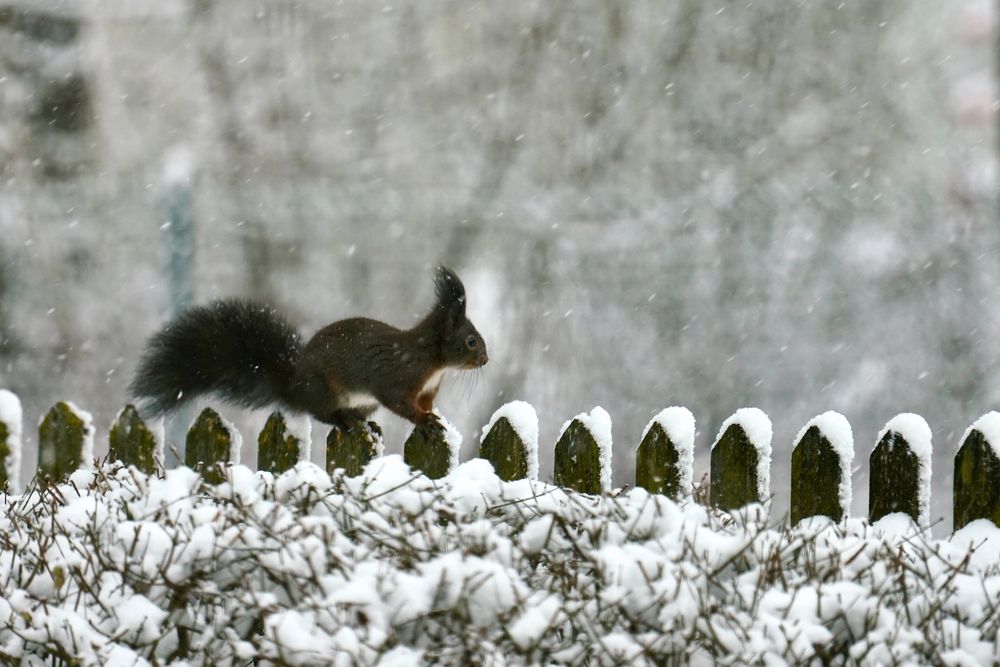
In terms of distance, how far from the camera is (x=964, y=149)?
22.7ft

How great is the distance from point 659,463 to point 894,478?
22.9 inches

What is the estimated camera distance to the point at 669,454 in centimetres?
298

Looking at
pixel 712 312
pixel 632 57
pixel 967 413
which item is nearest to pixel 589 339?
pixel 712 312

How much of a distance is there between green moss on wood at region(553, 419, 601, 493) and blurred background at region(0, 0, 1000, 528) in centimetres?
394

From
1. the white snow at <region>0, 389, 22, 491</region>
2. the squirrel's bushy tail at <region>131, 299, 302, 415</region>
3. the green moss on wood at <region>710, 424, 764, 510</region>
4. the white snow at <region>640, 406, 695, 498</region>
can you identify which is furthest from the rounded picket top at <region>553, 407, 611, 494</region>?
the white snow at <region>0, 389, 22, 491</region>

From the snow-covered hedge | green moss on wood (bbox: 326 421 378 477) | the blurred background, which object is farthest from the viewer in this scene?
the blurred background

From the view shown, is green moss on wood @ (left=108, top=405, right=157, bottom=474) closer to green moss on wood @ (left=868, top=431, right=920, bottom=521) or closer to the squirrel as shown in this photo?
the squirrel

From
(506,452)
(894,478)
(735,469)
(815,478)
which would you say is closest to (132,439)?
(506,452)

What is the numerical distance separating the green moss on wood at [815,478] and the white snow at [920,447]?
13 centimetres

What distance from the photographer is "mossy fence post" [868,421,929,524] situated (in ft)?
9.22

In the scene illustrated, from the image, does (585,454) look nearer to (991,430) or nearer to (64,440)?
(991,430)

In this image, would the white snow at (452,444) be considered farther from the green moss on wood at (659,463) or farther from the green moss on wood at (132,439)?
the green moss on wood at (132,439)

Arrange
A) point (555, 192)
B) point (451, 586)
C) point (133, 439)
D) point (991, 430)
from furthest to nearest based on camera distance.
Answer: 1. point (555, 192)
2. point (133, 439)
3. point (991, 430)
4. point (451, 586)

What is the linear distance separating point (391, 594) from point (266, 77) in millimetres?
6647
